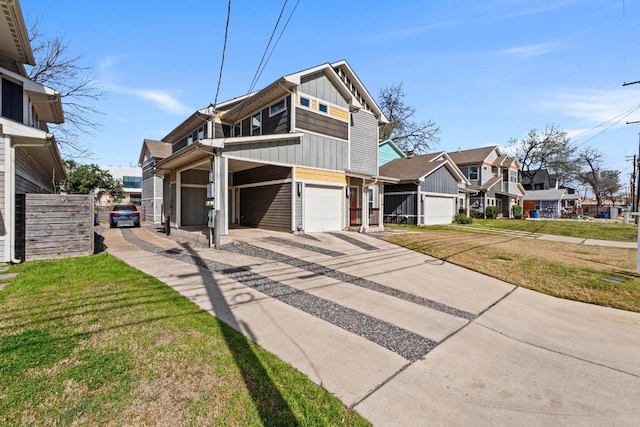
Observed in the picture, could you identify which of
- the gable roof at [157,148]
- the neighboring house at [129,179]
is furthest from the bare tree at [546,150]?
the neighboring house at [129,179]

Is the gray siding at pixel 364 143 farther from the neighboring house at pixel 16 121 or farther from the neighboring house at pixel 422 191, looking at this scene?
the neighboring house at pixel 16 121

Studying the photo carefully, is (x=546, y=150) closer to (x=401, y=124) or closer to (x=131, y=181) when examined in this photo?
(x=401, y=124)

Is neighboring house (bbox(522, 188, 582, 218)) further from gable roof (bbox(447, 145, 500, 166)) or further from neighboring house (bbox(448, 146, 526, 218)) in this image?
gable roof (bbox(447, 145, 500, 166))

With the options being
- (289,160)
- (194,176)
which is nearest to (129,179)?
(194,176)

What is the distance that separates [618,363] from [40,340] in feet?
22.8

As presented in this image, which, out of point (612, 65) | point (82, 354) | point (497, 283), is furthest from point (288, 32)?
point (612, 65)

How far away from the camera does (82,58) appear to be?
16.7m

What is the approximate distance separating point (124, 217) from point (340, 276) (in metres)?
17.5

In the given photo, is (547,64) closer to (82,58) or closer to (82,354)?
(82,354)

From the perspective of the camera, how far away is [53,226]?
8.40 metres

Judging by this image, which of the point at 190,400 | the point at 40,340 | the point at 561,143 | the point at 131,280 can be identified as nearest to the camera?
the point at 190,400

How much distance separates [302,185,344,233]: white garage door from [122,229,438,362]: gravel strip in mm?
6206

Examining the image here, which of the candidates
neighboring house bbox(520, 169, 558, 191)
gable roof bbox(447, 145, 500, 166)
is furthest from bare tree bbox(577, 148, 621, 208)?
gable roof bbox(447, 145, 500, 166)

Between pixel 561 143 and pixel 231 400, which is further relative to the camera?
pixel 561 143
